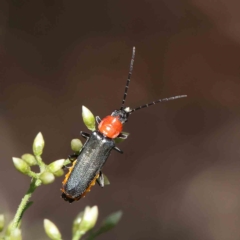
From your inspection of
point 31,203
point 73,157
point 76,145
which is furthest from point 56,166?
point 73,157

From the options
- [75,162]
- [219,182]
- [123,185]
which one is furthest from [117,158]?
[75,162]

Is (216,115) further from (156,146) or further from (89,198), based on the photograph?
(89,198)

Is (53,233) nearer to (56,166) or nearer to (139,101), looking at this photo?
(56,166)

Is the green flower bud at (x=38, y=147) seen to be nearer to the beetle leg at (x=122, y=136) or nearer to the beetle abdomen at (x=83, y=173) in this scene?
the beetle abdomen at (x=83, y=173)

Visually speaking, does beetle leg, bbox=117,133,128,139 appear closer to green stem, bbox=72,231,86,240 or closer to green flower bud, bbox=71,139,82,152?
green flower bud, bbox=71,139,82,152

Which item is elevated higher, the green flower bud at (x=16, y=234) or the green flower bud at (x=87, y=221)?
the green flower bud at (x=87, y=221)

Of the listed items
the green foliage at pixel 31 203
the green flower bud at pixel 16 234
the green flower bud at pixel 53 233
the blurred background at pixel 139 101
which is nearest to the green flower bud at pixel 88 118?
the green foliage at pixel 31 203
